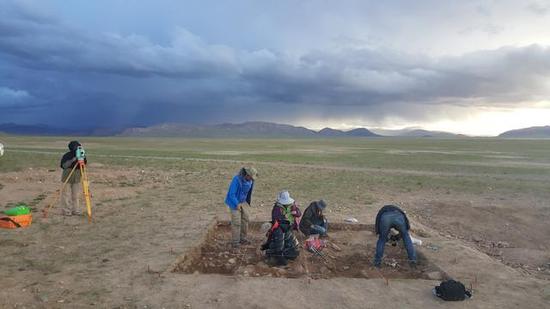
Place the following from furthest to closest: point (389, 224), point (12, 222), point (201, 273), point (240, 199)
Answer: point (12, 222) → point (240, 199) → point (389, 224) → point (201, 273)

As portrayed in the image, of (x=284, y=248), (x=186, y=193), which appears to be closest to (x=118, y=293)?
(x=284, y=248)

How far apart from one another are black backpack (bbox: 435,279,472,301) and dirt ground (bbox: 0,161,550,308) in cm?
15

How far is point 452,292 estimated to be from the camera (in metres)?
7.41

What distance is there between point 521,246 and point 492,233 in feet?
3.92

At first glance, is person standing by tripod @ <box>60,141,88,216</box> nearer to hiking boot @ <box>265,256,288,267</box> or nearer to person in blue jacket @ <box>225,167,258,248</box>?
person in blue jacket @ <box>225,167,258,248</box>

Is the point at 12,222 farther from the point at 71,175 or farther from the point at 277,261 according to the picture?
the point at 277,261

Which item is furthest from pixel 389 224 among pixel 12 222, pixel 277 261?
pixel 12 222

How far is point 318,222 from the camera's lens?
11.3 m

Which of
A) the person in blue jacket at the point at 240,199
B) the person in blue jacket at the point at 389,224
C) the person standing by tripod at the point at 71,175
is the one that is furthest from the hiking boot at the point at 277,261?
the person standing by tripod at the point at 71,175

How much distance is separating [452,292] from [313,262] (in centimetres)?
309

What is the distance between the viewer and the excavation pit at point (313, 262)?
9055 millimetres

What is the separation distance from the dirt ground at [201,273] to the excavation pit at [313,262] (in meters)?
0.13

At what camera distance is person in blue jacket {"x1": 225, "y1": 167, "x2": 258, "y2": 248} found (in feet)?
33.0

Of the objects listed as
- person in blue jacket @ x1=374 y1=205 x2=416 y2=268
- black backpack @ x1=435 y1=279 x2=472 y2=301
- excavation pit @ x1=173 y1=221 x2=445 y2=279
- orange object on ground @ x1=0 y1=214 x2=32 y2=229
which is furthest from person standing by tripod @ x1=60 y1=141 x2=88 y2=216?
black backpack @ x1=435 y1=279 x2=472 y2=301
